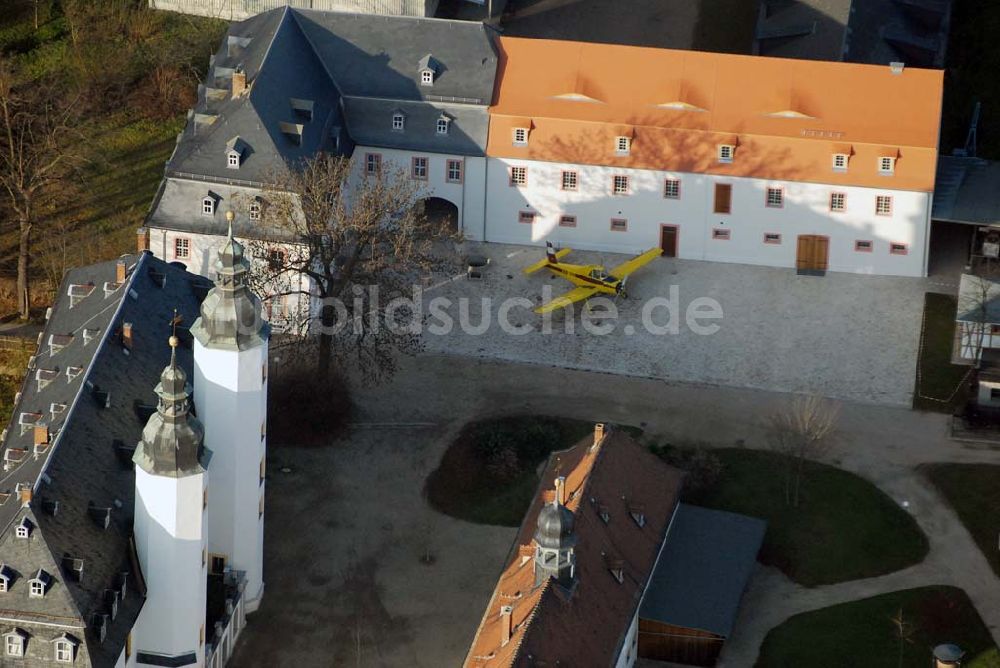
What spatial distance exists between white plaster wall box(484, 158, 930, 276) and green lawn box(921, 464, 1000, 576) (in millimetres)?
15769

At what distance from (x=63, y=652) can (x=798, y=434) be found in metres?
35.8

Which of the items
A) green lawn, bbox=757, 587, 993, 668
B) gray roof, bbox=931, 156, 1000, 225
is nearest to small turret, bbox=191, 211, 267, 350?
green lawn, bbox=757, 587, 993, 668

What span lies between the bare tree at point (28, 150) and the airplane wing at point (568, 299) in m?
23.9

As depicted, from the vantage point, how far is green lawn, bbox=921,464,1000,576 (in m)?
106

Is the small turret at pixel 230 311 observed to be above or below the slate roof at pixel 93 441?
above

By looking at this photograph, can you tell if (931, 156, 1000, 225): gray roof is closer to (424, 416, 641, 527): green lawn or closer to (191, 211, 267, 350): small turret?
(424, 416, 641, 527): green lawn

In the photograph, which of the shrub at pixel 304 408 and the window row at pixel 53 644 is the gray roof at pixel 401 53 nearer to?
the shrub at pixel 304 408

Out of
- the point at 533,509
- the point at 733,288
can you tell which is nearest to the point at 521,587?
the point at 533,509

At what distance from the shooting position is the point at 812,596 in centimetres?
10262

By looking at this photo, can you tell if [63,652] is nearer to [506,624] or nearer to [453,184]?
[506,624]

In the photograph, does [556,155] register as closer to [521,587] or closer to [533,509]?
[533,509]

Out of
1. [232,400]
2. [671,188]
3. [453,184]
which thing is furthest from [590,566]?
[453,184]

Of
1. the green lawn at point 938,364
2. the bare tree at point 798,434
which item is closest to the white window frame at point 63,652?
the bare tree at point 798,434

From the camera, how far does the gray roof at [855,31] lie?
133750 mm
